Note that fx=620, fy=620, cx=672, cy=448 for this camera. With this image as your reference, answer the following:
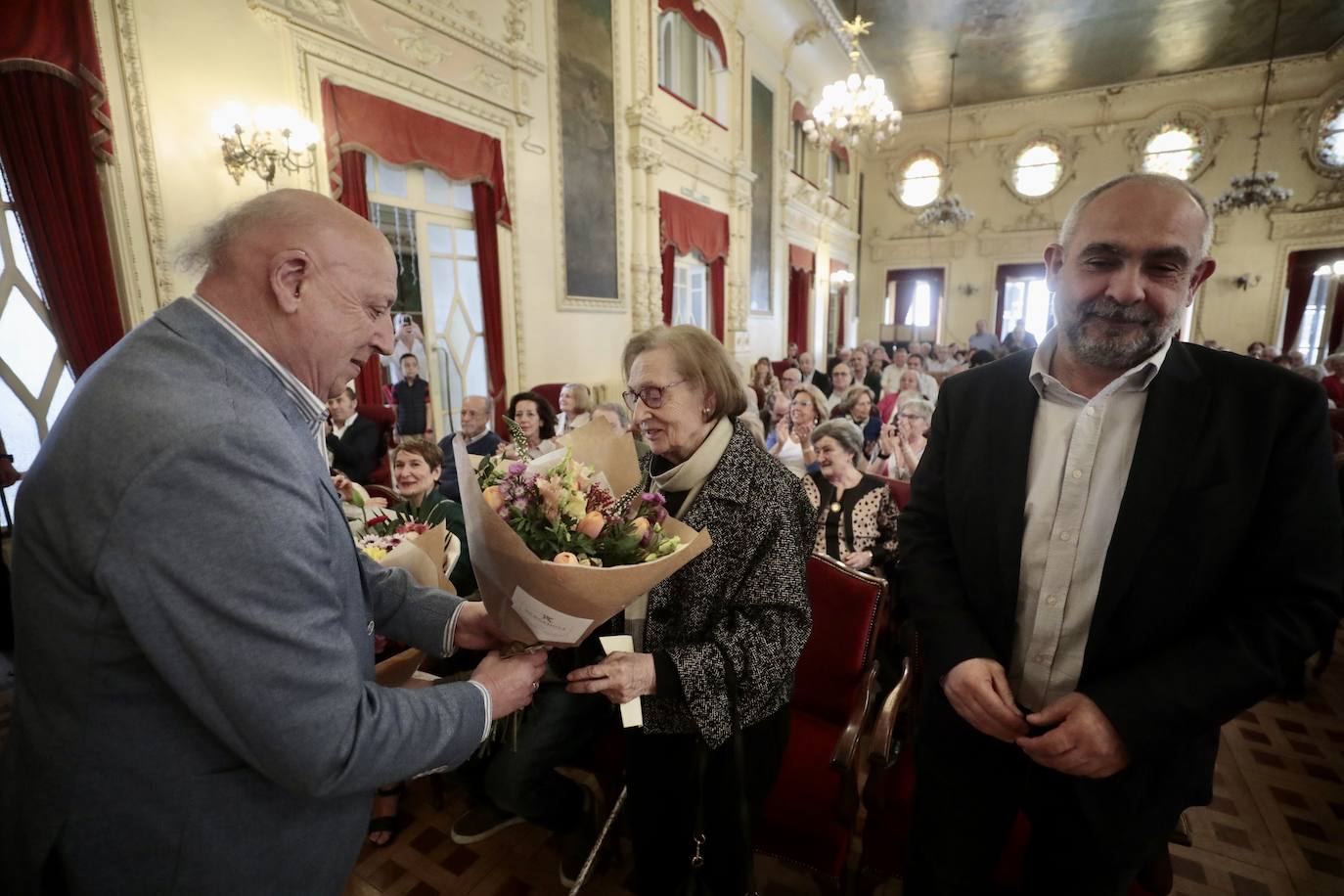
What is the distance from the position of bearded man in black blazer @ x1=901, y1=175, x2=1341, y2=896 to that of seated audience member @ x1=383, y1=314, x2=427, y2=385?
497cm

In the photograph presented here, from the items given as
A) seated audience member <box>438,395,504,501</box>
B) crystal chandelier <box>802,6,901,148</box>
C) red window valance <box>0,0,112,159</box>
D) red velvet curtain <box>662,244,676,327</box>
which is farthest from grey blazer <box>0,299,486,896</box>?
crystal chandelier <box>802,6,901,148</box>

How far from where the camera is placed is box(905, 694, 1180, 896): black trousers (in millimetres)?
1168

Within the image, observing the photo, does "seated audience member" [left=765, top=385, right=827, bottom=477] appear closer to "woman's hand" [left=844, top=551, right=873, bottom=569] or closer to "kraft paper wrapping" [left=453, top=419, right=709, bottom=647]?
"woman's hand" [left=844, top=551, right=873, bottom=569]

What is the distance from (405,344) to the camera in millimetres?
5410

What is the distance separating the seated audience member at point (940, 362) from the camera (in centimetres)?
1068

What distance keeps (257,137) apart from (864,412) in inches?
187

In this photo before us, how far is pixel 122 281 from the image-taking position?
138 inches

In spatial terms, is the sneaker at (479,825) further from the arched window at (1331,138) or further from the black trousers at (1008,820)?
the arched window at (1331,138)

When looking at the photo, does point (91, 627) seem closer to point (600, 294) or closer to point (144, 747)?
point (144, 747)

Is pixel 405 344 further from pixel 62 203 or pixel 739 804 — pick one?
pixel 739 804

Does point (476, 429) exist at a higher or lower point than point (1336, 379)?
lower

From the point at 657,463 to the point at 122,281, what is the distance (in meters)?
3.74

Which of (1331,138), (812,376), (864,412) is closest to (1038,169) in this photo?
(1331,138)

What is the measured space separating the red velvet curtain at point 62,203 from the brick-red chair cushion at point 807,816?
409cm
